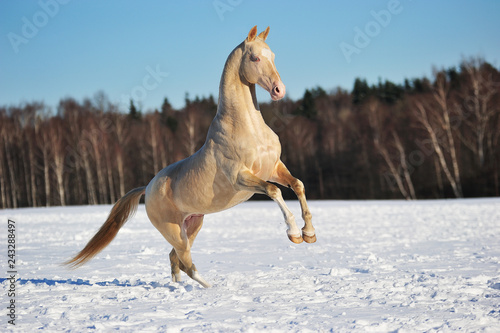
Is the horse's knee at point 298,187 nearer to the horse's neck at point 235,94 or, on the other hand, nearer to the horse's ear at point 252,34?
the horse's neck at point 235,94

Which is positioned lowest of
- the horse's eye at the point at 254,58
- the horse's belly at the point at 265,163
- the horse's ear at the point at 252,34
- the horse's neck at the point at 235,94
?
the horse's belly at the point at 265,163

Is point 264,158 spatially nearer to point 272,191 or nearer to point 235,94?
point 272,191

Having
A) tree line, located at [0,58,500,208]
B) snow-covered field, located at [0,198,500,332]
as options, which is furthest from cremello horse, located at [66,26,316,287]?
tree line, located at [0,58,500,208]

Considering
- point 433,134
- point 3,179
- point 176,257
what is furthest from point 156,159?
point 176,257

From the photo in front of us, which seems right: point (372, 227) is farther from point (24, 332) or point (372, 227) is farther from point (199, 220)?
point (24, 332)

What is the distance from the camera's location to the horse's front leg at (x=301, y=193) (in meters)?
4.21

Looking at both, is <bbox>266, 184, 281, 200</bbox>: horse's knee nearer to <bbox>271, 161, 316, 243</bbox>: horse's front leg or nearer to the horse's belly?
<bbox>271, 161, 316, 243</bbox>: horse's front leg

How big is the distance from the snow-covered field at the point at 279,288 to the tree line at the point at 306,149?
64.9ft

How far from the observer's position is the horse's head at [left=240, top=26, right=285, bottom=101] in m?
4.37

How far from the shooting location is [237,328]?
3.50 metres

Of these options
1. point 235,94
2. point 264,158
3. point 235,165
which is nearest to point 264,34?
point 235,94

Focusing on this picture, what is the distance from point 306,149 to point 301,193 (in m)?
Result: 34.0

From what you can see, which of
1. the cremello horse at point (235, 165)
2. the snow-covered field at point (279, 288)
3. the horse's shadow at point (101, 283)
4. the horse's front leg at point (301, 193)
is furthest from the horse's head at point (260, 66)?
the horse's shadow at point (101, 283)

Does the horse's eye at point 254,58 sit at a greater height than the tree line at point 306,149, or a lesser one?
lesser
